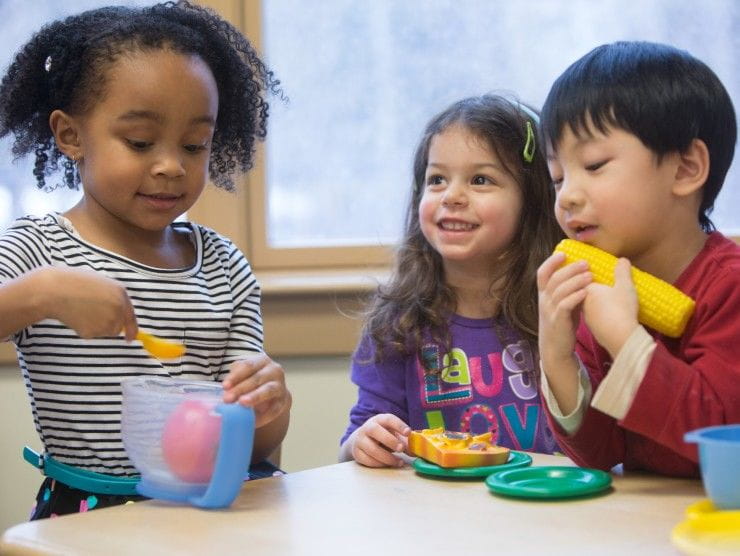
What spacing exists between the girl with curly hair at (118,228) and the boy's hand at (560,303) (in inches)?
15.4

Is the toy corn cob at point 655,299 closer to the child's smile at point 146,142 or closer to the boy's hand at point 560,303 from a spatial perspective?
the boy's hand at point 560,303

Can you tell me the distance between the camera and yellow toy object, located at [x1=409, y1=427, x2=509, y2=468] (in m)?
1.09

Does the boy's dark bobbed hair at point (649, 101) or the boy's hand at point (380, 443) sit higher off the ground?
the boy's dark bobbed hair at point (649, 101)

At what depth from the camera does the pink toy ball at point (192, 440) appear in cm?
97

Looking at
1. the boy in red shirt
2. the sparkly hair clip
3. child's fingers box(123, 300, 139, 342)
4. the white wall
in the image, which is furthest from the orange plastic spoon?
the white wall

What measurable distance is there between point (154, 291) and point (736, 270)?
76 centimetres

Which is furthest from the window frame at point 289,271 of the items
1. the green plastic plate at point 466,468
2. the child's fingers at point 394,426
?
the green plastic plate at point 466,468

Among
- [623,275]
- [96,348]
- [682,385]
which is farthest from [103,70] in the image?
[682,385]

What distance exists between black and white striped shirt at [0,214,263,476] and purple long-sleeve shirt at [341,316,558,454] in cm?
21

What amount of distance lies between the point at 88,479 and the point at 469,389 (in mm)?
537

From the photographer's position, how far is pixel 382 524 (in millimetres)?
891

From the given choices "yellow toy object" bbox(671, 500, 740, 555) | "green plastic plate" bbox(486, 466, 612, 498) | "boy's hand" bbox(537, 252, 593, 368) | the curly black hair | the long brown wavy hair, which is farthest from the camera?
the long brown wavy hair

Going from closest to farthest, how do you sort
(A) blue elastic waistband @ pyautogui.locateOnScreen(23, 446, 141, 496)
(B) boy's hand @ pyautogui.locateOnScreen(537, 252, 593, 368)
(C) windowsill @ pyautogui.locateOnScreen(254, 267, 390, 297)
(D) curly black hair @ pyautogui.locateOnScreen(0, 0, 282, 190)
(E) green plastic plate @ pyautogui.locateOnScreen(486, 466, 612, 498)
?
(E) green plastic plate @ pyautogui.locateOnScreen(486, 466, 612, 498) → (B) boy's hand @ pyautogui.locateOnScreen(537, 252, 593, 368) → (A) blue elastic waistband @ pyautogui.locateOnScreen(23, 446, 141, 496) → (D) curly black hair @ pyautogui.locateOnScreen(0, 0, 282, 190) → (C) windowsill @ pyautogui.locateOnScreen(254, 267, 390, 297)

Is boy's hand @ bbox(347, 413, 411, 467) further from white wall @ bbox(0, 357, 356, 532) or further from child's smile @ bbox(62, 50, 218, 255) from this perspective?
white wall @ bbox(0, 357, 356, 532)
